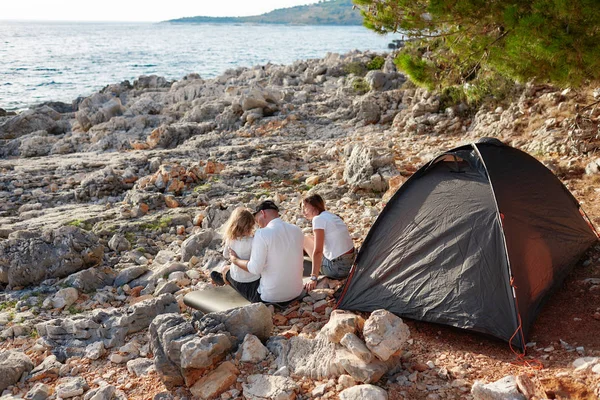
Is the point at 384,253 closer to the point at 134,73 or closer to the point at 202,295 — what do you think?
the point at 202,295

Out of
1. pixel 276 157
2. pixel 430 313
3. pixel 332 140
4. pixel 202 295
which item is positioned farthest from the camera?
pixel 332 140

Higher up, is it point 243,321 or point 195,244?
point 243,321

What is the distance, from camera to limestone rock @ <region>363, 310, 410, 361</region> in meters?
4.24

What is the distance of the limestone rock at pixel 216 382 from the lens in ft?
14.5

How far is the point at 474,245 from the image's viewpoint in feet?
17.8

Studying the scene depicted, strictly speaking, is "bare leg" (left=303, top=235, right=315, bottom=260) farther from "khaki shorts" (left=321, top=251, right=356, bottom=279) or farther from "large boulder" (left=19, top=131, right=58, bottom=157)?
"large boulder" (left=19, top=131, right=58, bottom=157)

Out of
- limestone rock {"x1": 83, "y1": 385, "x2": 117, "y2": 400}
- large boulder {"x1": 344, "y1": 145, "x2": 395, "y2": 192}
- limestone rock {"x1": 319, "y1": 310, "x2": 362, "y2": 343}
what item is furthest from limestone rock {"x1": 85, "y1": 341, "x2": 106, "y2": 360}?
large boulder {"x1": 344, "y1": 145, "x2": 395, "y2": 192}

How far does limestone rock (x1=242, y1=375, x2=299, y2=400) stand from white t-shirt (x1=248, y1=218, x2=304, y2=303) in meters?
1.57

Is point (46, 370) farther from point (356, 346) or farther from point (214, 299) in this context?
point (356, 346)

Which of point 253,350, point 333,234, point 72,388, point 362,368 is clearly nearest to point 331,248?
point 333,234

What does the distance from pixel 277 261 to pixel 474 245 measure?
2.14 meters

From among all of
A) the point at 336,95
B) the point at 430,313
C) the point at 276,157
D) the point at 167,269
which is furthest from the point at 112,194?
the point at 336,95

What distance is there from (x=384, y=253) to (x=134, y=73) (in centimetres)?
5467

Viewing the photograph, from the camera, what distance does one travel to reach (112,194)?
11883 millimetres
